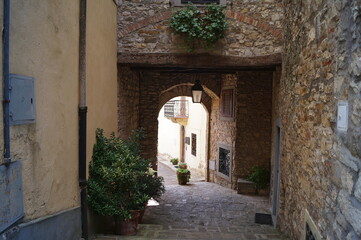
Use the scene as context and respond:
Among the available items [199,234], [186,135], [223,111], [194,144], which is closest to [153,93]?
[223,111]

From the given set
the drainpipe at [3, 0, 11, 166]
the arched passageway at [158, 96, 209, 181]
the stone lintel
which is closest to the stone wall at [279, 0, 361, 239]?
the stone lintel

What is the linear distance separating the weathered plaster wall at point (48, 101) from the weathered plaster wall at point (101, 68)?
0.51 meters

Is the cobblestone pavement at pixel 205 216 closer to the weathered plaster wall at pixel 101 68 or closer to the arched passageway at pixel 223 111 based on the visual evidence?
the arched passageway at pixel 223 111

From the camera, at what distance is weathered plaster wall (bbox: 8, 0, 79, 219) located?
2.60 metres

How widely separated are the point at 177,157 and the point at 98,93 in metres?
17.5

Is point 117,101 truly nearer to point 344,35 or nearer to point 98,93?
point 98,93

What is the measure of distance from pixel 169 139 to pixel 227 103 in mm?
13859

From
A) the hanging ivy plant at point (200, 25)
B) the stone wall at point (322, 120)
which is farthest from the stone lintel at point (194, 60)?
the stone wall at point (322, 120)

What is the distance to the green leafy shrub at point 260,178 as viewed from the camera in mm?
8836

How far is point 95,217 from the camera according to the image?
175 inches

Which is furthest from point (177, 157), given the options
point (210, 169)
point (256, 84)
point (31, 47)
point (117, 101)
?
point (31, 47)

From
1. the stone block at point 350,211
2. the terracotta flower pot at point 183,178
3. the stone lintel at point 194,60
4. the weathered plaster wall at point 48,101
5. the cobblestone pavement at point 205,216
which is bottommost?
the terracotta flower pot at point 183,178

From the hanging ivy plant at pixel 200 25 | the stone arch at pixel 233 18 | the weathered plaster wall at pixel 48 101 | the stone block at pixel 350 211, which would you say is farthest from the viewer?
the stone arch at pixel 233 18

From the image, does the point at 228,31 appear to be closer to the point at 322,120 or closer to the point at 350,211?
the point at 322,120
